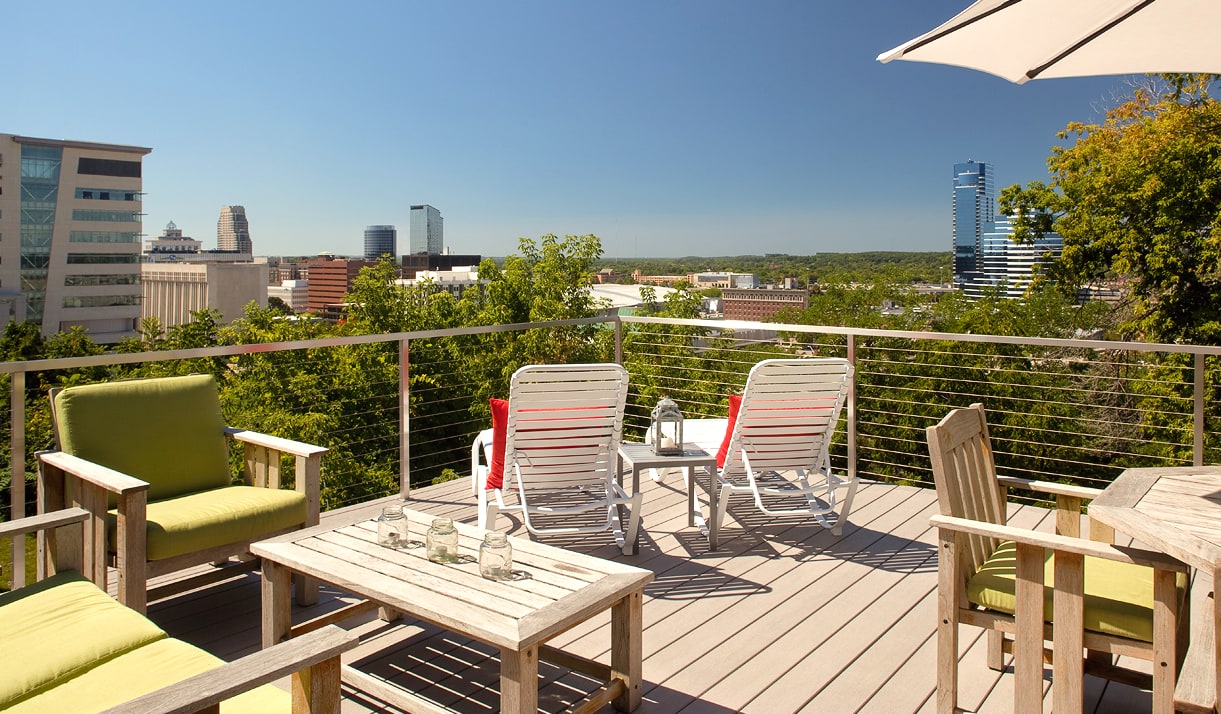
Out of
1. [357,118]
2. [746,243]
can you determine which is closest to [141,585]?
[746,243]

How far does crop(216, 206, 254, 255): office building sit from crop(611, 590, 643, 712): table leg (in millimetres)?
73954

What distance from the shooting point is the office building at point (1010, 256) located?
73.7ft

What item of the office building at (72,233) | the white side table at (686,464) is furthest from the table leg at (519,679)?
the office building at (72,233)

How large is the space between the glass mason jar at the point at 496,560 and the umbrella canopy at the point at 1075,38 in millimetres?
2213

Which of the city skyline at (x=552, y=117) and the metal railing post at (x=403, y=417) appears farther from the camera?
the city skyline at (x=552, y=117)

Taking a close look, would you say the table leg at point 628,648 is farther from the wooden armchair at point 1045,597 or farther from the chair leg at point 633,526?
the chair leg at point 633,526

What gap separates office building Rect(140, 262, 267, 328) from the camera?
2584 inches

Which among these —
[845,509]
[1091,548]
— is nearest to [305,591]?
[845,509]

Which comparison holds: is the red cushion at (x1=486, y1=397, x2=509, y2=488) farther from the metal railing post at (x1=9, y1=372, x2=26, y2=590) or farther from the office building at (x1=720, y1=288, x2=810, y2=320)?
the office building at (x1=720, y1=288, x2=810, y2=320)

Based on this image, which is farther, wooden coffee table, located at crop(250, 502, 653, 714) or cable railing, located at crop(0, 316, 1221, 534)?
cable railing, located at crop(0, 316, 1221, 534)

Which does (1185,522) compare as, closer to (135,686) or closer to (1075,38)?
(1075,38)

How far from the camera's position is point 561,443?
151 inches

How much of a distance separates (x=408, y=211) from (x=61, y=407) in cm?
5982

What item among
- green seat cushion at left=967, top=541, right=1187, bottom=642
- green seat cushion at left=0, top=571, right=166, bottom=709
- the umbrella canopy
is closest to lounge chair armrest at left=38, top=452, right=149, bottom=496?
green seat cushion at left=0, top=571, right=166, bottom=709
